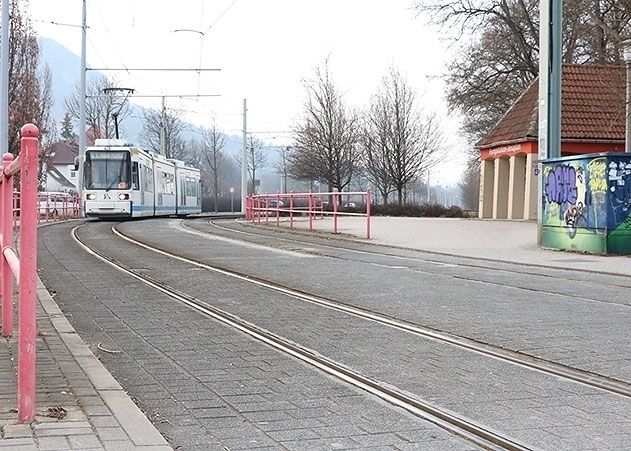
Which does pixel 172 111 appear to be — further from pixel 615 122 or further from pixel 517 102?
pixel 615 122

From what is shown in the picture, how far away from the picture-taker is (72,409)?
18.0 feet

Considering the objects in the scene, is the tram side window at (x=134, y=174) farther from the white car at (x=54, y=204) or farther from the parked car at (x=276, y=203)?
the parked car at (x=276, y=203)

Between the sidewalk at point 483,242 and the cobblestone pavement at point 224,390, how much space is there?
9.43m

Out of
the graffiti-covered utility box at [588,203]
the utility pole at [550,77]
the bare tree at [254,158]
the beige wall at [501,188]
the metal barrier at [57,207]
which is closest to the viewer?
the graffiti-covered utility box at [588,203]

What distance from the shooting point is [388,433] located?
17.0ft

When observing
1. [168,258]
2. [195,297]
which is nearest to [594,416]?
[195,297]

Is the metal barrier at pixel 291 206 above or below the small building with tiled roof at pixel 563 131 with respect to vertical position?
below

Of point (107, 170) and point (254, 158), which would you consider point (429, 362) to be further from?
point (254, 158)

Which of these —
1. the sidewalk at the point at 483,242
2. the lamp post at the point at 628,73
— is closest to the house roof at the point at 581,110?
the lamp post at the point at 628,73

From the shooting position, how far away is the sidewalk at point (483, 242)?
59.4 feet

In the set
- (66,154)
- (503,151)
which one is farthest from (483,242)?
(66,154)

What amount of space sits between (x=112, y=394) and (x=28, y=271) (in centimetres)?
113

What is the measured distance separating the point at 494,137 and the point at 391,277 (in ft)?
94.8

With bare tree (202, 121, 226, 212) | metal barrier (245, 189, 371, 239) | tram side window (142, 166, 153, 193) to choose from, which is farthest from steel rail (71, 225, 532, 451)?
bare tree (202, 121, 226, 212)
